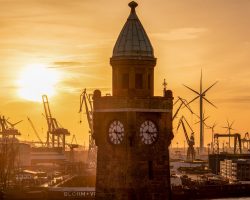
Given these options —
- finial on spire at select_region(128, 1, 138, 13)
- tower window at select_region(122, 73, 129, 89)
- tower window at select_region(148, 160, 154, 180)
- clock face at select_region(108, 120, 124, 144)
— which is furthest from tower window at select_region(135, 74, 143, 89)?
tower window at select_region(148, 160, 154, 180)

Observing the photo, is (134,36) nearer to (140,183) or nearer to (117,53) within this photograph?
(117,53)

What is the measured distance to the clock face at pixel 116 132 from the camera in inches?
2702

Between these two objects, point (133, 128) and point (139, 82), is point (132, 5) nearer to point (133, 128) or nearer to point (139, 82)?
point (139, 82)

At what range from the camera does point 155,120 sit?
6862 centimetres

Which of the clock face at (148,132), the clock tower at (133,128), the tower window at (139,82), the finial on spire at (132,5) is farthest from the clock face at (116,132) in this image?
the finial on spire at (132,5)

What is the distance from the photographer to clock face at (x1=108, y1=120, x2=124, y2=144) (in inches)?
2702

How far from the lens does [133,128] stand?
67.8 meters

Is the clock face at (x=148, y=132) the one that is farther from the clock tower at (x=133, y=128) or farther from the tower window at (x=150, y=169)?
the tower window at (x=150, y=169)

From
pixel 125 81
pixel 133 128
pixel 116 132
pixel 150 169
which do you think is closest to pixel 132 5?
pixel 125 81

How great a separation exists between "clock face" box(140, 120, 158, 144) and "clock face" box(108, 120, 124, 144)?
6.14 feet

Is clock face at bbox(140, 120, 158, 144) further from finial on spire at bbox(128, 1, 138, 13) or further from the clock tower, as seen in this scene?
finial on spire at bbox(128, 1, 138, 13)

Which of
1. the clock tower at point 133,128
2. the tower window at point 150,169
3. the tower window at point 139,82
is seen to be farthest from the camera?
the tower window at point 150,169

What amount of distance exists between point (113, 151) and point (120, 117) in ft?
10.7

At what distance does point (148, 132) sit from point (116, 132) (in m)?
3.00
